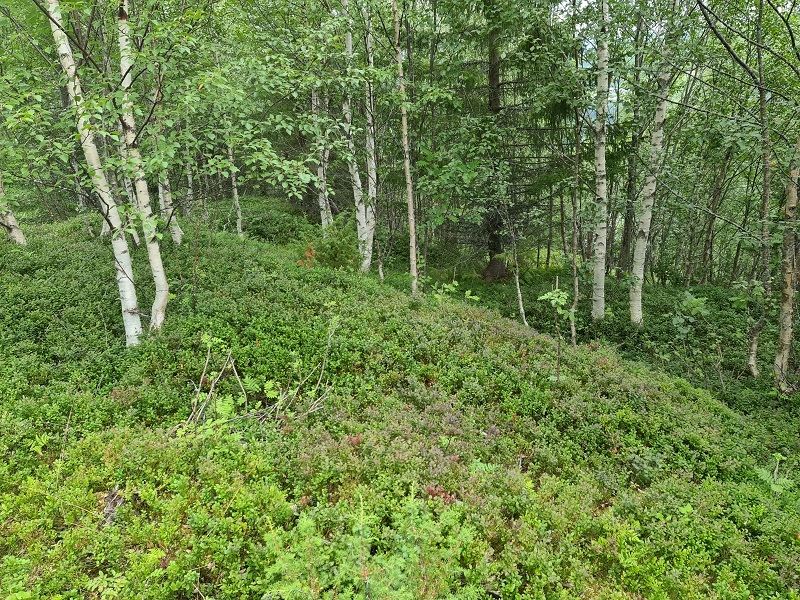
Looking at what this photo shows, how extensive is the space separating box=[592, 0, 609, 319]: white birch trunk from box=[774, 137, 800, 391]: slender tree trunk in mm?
3365

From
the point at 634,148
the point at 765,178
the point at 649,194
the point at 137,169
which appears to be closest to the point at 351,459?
the point at 137,169

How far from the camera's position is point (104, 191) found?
241 inches

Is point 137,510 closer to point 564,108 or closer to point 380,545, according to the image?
point 380,545

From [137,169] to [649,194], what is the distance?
37.5 ft

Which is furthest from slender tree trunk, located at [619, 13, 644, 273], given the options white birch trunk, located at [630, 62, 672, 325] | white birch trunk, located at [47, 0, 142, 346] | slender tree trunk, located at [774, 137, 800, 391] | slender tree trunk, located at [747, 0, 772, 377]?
white birch trunk, located at [47, 0, 142, 346]

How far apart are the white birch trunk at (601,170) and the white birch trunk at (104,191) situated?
1006cm

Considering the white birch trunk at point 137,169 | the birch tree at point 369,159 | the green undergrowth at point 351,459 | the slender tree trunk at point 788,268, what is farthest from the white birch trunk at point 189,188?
the slender tree trunk at point 788,268

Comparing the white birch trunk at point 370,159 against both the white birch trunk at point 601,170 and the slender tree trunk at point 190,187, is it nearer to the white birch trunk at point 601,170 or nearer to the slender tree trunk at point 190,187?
the slender tree trunk at point 190,187

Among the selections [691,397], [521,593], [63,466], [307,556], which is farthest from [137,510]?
[691,397]

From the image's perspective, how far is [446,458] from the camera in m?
4.90

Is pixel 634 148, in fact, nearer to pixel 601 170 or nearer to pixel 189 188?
pixel 601 170

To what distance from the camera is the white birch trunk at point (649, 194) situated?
9758 mm

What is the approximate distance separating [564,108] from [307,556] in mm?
12124

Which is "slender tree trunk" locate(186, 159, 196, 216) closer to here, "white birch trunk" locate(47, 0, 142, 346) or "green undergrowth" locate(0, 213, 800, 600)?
"white birch trunk" locate(47, 0, 142, 346)
